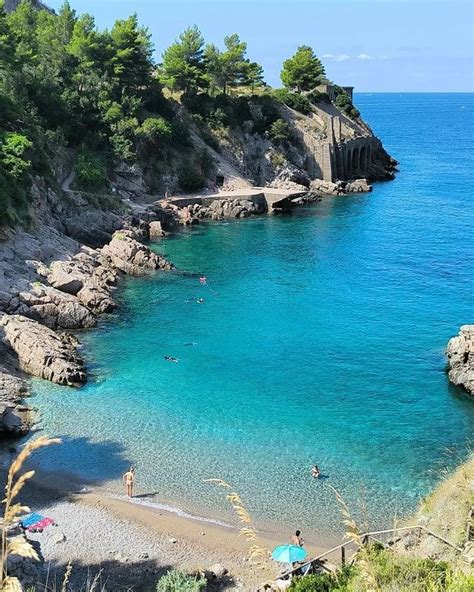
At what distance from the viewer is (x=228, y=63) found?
85312 mm

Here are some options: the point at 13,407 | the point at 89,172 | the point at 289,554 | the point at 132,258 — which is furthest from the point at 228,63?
the point at 289,554

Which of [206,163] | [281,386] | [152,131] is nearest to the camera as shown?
[281,386]

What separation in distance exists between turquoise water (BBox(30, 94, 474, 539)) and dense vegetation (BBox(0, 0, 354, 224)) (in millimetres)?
15800

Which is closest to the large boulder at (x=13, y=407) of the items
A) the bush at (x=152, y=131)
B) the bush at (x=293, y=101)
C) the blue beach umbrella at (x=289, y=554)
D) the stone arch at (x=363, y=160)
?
the blue beach umbrella at (x=289, y=554)

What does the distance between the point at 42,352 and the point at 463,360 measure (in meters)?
21.3

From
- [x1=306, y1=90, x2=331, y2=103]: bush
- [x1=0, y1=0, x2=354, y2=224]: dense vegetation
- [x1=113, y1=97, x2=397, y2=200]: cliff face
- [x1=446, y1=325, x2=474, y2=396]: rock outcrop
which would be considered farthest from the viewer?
[x1=306, y1=90, x2=331, y2=103]: bush

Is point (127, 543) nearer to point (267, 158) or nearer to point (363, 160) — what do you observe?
point (267, 158)

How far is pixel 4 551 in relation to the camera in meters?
4.73

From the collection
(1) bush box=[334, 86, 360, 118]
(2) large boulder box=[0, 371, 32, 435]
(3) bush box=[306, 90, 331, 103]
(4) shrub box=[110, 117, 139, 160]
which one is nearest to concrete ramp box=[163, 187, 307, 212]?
(4) shrub box=[110, 117, 139, 160]

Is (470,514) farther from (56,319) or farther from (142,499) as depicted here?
(56,319)

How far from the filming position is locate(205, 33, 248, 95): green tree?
84.9 m

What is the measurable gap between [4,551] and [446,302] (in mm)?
42174

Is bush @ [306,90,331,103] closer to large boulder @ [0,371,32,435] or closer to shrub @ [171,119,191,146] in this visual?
shrub @ [171,119,191,146]

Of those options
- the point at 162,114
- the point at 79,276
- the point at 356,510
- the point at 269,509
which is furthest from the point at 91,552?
the point at 162,114
